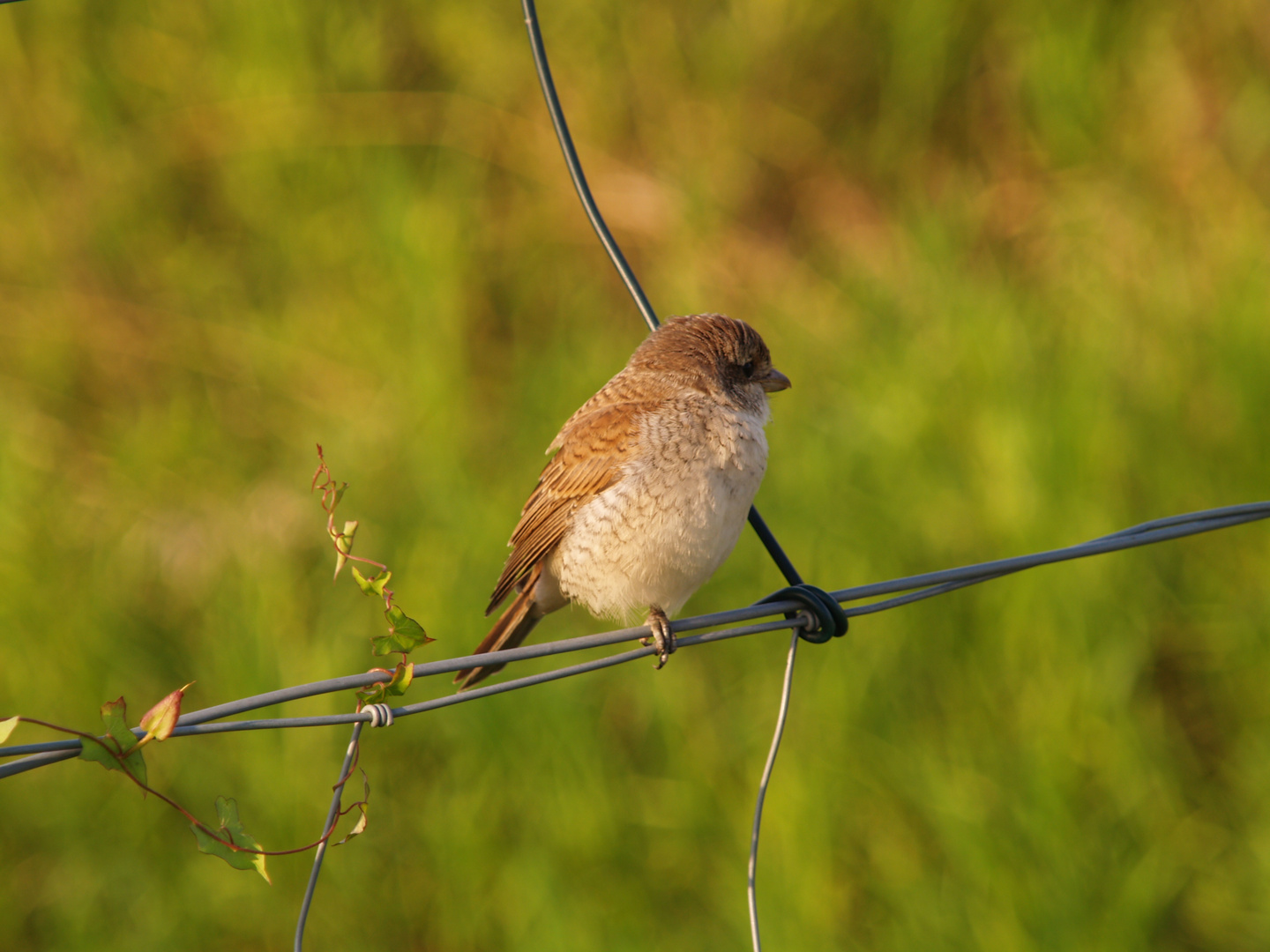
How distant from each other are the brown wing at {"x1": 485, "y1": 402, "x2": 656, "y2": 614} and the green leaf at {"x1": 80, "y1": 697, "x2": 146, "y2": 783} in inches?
65.1

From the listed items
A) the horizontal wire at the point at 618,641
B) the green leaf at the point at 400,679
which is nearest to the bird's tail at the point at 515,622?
the horizontal wire at the point at 618,641

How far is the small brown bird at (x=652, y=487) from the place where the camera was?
3119 millimetres

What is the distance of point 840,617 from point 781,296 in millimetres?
4489

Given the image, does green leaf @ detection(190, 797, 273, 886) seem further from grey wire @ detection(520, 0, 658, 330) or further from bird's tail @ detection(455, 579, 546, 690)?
bird's tail @ detection(455, 579, 546, 690)

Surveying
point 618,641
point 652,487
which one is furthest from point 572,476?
point 618,641

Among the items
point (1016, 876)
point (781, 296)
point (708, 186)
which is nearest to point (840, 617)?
point (1016, 876)

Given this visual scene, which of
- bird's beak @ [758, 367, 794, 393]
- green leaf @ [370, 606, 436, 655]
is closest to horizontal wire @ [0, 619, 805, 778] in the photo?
green leaf @ [370, 606, 436, 655]

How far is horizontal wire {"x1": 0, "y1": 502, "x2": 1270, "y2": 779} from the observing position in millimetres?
1830

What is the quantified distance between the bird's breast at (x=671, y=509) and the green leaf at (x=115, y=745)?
1570mm

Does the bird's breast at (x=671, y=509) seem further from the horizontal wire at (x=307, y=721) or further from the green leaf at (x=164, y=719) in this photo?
the green leaf at (x=164, y=719)

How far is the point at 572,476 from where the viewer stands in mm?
3428

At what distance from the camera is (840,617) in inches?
98.7

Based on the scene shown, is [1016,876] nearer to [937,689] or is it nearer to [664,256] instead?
[937,689]

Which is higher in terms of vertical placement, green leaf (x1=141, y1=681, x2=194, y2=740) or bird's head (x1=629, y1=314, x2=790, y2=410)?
bird's head (x1=629, y1=314, x2=790, y2=410)
